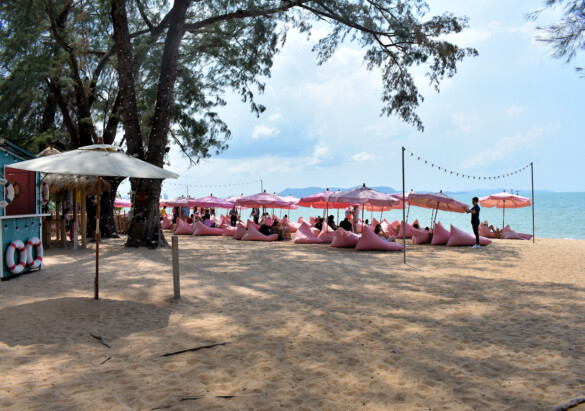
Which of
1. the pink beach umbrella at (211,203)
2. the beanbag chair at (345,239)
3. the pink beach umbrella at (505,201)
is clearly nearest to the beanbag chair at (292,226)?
the pink beach umbrella at (211,203)

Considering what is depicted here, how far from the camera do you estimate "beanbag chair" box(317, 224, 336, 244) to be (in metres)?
15.2

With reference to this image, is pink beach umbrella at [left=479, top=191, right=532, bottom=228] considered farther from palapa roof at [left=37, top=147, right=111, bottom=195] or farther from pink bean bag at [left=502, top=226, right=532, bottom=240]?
palapa roof at [left=37, top=147, right=111, bottom=195]

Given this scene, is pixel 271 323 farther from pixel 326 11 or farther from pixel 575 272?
pixel 326 11

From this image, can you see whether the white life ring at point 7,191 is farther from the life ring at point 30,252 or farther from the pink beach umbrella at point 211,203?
the pink beach umbrella at point 211,203

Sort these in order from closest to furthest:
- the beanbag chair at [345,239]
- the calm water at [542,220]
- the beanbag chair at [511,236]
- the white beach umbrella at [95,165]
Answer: the white beach umbrella at [95,165]
the beanbag chair at [345,239]
the beanbag chair at [511,236]
the calm water at [542,220]

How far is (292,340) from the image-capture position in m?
4.33

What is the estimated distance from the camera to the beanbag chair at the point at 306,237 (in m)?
15.2

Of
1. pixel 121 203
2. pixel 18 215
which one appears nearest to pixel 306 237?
pixel 18 215

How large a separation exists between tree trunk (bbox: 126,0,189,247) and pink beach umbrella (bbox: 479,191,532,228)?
14759 mm

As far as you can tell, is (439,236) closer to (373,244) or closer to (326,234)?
(373,244)

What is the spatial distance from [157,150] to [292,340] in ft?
30.9

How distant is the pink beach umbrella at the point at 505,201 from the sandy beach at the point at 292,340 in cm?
1176

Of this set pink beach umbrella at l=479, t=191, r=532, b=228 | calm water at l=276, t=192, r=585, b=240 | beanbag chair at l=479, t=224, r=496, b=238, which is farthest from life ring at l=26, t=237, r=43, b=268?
calm water at l=276, t=192, r=585, b=240

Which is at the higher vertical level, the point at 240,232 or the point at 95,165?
the point at 95,165
